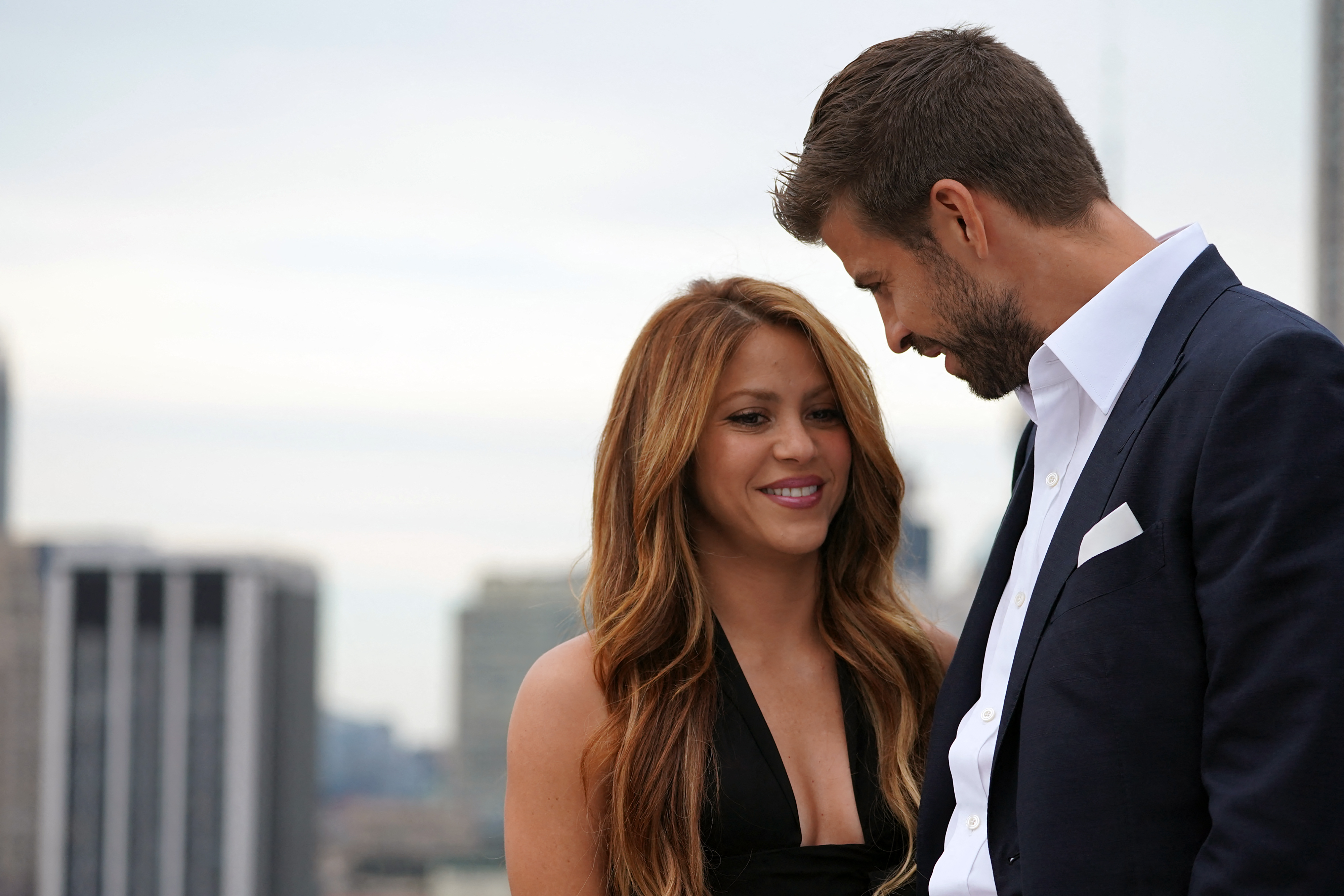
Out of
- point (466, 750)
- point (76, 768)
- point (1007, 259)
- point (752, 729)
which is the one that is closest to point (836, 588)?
point (752, 729)

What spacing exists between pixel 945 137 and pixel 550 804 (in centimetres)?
167

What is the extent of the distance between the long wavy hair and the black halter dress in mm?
35

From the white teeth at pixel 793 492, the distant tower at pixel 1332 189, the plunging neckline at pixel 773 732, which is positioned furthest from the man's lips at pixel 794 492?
the distant tower at pixel 1332 189

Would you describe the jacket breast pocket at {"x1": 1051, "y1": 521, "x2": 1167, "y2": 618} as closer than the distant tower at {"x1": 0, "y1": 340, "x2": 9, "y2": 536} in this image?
Yes

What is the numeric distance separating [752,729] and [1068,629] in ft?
4.15

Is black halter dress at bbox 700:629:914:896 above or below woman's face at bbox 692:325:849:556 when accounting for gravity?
below

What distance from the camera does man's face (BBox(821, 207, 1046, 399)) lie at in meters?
2.22

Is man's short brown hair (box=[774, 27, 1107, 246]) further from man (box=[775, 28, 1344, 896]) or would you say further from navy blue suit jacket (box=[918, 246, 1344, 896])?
navy blue suit jacket (box=[918, 246, 1344, 896])

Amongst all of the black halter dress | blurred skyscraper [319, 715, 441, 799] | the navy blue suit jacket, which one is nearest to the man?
the navy blue suit jacket

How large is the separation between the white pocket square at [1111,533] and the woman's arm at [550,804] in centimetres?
138

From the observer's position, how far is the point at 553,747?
295cm

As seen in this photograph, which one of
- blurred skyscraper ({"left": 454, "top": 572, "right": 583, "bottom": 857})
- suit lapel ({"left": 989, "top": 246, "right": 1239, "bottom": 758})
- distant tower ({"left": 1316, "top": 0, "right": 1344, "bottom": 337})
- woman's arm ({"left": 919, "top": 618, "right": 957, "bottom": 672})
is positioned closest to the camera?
suit lapel ({"left": 989, "top": 246, "right": 1239, "bottom": 758})

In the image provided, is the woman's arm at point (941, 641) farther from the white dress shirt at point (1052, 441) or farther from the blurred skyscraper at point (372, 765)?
the blurred skyscraper at point (372, 765)

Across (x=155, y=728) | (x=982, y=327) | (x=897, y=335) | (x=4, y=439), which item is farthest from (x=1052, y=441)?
(x=4, y=439)
